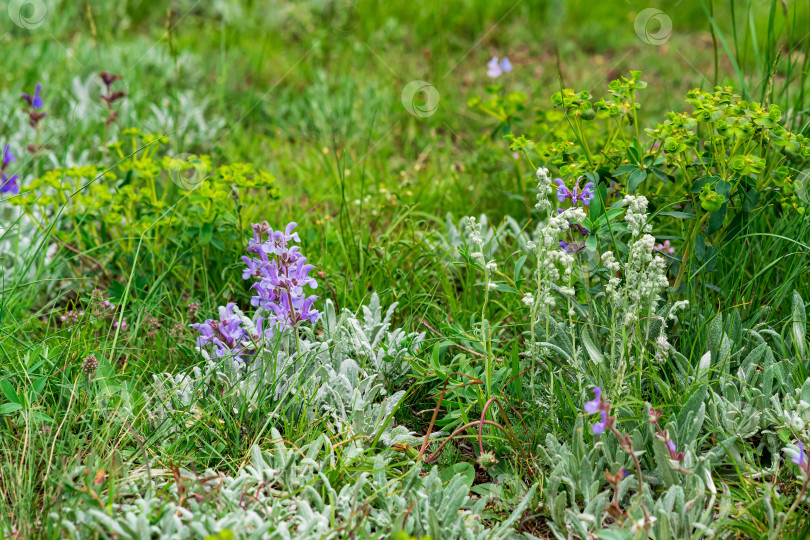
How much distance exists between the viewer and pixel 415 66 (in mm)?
5078

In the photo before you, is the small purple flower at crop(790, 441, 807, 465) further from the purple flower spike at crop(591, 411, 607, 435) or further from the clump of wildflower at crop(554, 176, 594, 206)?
the clump of wildflower at crop(554, 176, 594, 206)

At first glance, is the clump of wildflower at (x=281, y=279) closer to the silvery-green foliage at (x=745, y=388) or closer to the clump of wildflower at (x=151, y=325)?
the clump of wildflower at (x=151, y=325)

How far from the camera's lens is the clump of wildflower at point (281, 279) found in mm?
2078

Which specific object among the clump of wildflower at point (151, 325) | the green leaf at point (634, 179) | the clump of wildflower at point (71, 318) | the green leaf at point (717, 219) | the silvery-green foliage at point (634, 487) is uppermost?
the green leaf at point (634, 179)

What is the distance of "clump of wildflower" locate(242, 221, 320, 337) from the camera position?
2078mm

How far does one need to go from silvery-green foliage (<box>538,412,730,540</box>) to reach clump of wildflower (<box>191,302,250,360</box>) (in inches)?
37.9

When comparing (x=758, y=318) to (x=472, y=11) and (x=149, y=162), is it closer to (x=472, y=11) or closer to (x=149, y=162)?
(x=149, y=162)

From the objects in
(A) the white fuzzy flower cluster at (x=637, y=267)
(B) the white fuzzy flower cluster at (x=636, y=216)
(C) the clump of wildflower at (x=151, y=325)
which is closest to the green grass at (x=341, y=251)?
(C) the clump of wildflower at (x=151, y=325)

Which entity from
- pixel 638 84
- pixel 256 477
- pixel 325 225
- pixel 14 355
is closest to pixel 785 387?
pixel 638 84

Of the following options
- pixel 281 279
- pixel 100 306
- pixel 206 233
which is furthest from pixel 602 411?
pixel 100 306

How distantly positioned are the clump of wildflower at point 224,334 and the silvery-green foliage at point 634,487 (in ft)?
3.16

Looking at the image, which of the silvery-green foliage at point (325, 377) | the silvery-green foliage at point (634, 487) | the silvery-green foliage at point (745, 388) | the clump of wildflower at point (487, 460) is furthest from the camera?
the silvery-green foliage at point (325, 377)

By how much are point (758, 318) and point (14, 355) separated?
2290 mm

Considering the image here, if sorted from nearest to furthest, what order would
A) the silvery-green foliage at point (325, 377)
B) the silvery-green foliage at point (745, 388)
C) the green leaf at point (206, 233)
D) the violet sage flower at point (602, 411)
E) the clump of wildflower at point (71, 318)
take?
the violet sage flower at point (602, 411) → the silvery-green foliage at point (745, 388) → the silvery-green foliage at point (325, 377) → the clump of wildflower at point (71, 318) → the green leaf at point (206, 233)
